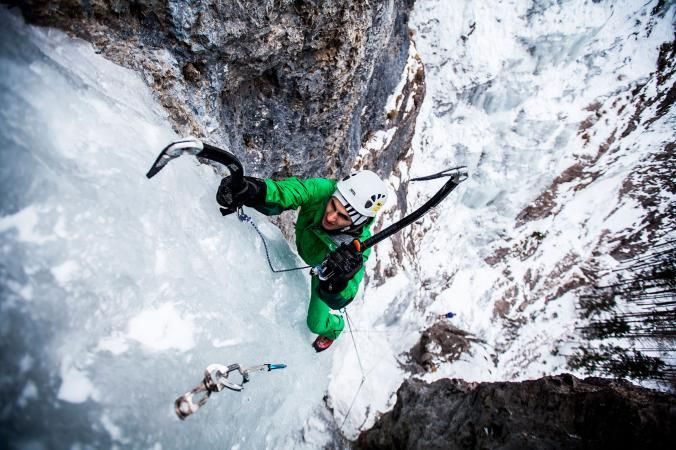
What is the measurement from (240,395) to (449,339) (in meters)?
6.88

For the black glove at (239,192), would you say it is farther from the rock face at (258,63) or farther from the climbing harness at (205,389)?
the climbing harness at (205,389)

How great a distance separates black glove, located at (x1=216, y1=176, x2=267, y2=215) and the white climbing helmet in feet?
2.23

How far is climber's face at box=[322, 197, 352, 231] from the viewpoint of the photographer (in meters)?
3.20

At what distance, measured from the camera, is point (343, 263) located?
310cm

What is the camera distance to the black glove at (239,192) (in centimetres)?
280

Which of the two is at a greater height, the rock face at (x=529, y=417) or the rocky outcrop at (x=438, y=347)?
the rock face at (x=529, y=417)

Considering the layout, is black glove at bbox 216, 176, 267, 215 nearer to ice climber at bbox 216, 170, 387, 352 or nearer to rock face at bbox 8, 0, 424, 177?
ice climber at bbox 216, 170, 387, 352

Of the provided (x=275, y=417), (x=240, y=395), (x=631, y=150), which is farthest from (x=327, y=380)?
(x=631, y=150)

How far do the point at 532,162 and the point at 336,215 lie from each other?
1030 cm

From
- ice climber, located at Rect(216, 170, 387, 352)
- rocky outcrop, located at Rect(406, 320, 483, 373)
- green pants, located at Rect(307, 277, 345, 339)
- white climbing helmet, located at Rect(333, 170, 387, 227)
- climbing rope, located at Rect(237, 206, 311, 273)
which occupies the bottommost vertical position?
rocky outcrop, located at Rect(406, 320, 483, 373)

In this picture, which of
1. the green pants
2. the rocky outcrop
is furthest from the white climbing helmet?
the rocky outcrop

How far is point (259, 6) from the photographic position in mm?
3354

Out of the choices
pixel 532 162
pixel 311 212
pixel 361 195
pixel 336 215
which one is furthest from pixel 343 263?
pixel 532 162

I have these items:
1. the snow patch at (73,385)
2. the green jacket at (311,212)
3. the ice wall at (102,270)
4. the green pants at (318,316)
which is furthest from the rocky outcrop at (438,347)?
the snow patch at (73,385)
